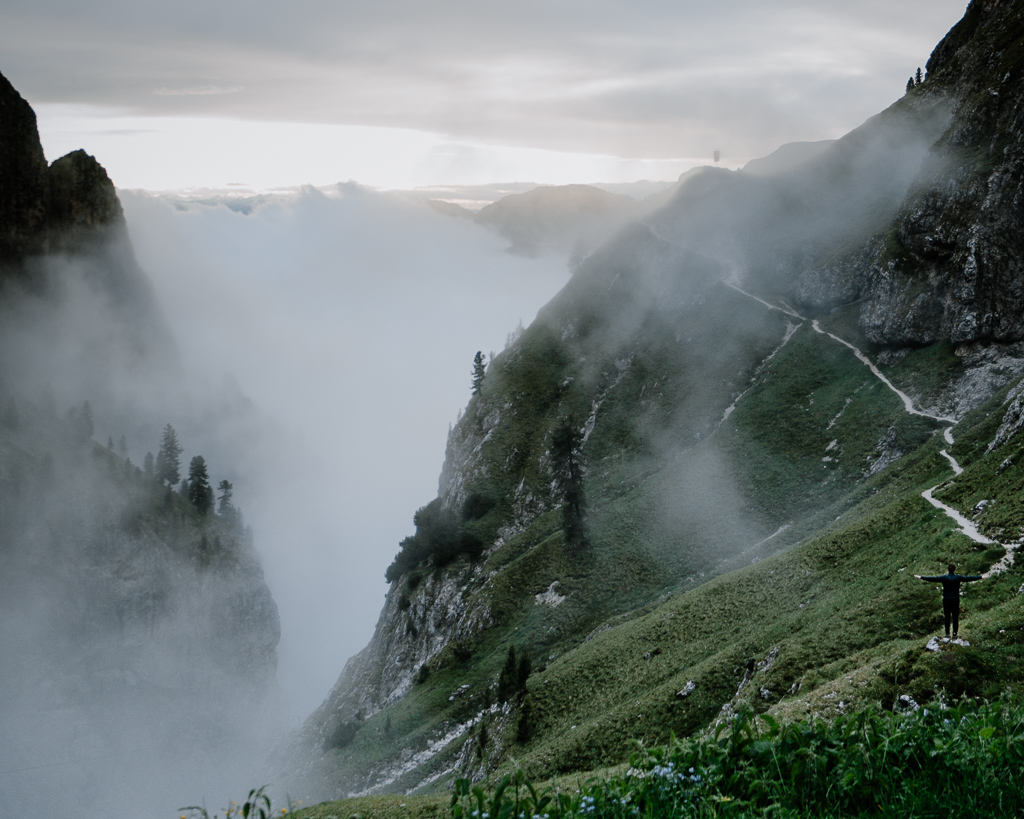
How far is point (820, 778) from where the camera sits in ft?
19.9

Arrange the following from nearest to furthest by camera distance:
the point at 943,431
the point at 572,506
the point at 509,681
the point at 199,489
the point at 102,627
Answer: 1. the point at 509,681
2. the point at 943,431
3. the point at 572,506
4. the point at 102,627
5. the point at 199,489

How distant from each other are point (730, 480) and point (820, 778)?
7814 centimetres

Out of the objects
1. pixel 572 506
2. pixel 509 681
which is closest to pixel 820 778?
pixel 509 681

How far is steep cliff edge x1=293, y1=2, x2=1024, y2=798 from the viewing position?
1098 inches

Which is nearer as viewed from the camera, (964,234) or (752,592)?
(752,592)

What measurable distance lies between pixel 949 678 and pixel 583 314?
454 ft

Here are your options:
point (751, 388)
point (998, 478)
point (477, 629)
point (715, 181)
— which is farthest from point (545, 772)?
point (715, 181)

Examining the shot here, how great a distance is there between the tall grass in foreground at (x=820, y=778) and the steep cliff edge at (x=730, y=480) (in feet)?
4.18

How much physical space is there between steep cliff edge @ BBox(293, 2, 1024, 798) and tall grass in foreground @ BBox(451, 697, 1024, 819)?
1274 mm

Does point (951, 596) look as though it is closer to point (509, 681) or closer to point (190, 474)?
point (509, 681)

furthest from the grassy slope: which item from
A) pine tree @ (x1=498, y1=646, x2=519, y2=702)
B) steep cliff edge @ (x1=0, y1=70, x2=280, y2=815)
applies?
steep cliff edge @ (x1=0, y1=70, x2=280, y2=815)

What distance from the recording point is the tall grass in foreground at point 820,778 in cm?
552

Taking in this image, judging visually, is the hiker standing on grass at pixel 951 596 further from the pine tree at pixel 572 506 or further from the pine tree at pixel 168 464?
the pine tree at pixel 168 464

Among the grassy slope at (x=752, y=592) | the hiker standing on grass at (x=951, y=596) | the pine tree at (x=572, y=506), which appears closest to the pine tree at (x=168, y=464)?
the grassy slope at (x=752, y=592)
